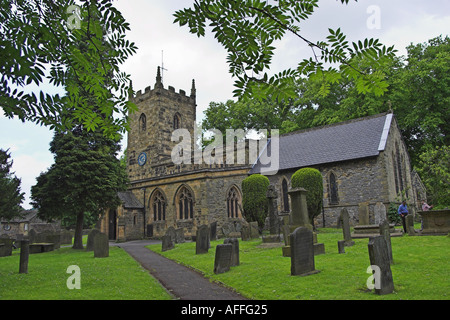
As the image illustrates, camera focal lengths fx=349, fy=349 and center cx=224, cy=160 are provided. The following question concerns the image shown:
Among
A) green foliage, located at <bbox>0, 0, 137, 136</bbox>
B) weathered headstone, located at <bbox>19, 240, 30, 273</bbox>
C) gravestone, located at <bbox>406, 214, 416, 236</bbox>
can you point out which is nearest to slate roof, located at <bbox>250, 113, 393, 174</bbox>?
gravestone, located at <bbox>406, 214, 416, 236</bbox>

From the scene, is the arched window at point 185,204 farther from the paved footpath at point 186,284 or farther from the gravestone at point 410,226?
the gravestone at point 410,226

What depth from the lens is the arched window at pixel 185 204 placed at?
26.3 m

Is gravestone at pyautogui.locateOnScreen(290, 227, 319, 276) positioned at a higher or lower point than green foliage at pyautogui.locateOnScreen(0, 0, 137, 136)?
lower

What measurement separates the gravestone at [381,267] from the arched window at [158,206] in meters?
22.5

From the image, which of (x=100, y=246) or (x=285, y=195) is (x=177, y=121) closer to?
(x=285, y=195)

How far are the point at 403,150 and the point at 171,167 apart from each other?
18.7 m

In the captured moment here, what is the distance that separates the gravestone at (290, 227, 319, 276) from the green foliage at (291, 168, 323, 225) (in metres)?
10.7

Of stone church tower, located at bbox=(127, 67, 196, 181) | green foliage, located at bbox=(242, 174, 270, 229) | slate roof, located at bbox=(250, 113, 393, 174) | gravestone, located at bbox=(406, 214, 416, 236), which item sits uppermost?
stone church tower, located at bbox=(127, 67, 196, 181)

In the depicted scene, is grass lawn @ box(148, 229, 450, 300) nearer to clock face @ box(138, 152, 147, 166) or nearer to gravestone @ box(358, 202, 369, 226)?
gravestone @ box(358, 202, 369, 226)

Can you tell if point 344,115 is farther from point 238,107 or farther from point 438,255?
point 438,255

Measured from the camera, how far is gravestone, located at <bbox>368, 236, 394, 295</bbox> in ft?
21.6

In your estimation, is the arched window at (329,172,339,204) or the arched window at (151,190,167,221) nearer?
the arched window at (329,172,339,204)

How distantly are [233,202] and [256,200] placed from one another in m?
5.24
